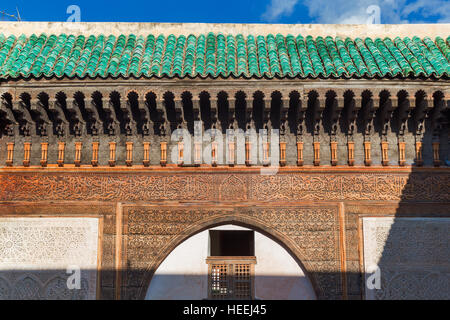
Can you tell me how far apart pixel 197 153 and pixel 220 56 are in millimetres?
1193

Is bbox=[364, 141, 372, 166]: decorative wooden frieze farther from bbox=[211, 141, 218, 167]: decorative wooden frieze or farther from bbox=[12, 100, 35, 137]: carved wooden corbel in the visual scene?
bbox=[12, 100, 35, 137]: carved wooden corbel

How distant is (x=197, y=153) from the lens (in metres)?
5.85

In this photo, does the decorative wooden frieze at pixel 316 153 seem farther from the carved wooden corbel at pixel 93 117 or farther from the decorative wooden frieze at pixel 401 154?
the carved wooden corbel at pixel 93 117

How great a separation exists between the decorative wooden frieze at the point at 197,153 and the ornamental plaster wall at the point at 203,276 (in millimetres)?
4264

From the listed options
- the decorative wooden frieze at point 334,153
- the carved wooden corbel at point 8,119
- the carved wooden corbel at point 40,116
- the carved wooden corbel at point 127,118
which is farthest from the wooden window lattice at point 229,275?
the carved wooden corbel at point 8,119

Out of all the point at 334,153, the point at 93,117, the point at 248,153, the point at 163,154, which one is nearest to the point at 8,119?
the point at 93,117

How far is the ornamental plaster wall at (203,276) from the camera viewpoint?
31.7 ft

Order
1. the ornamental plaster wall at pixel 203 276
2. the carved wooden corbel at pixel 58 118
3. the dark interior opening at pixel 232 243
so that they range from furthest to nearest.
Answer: the dark interior opening at pixel 232 243, the ornamental plaster wall at pixel 203 276, the carved wooden corbel at pixel 58 118

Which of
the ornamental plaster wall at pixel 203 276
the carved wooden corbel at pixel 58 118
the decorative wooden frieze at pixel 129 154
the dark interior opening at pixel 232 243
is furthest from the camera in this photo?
the dark interior opening at pixel 232 243

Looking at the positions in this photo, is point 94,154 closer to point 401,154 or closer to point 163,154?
point 163,154

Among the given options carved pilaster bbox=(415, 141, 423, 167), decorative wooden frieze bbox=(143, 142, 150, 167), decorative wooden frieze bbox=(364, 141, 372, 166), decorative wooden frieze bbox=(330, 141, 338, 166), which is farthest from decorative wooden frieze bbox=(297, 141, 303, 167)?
decorative wooden frieze bbox=(143, 142, 150, 167)

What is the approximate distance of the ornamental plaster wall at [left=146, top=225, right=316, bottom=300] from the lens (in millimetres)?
9656

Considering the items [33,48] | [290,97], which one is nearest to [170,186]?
[290,97]

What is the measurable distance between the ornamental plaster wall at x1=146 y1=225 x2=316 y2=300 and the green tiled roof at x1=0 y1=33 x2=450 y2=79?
469 cm
